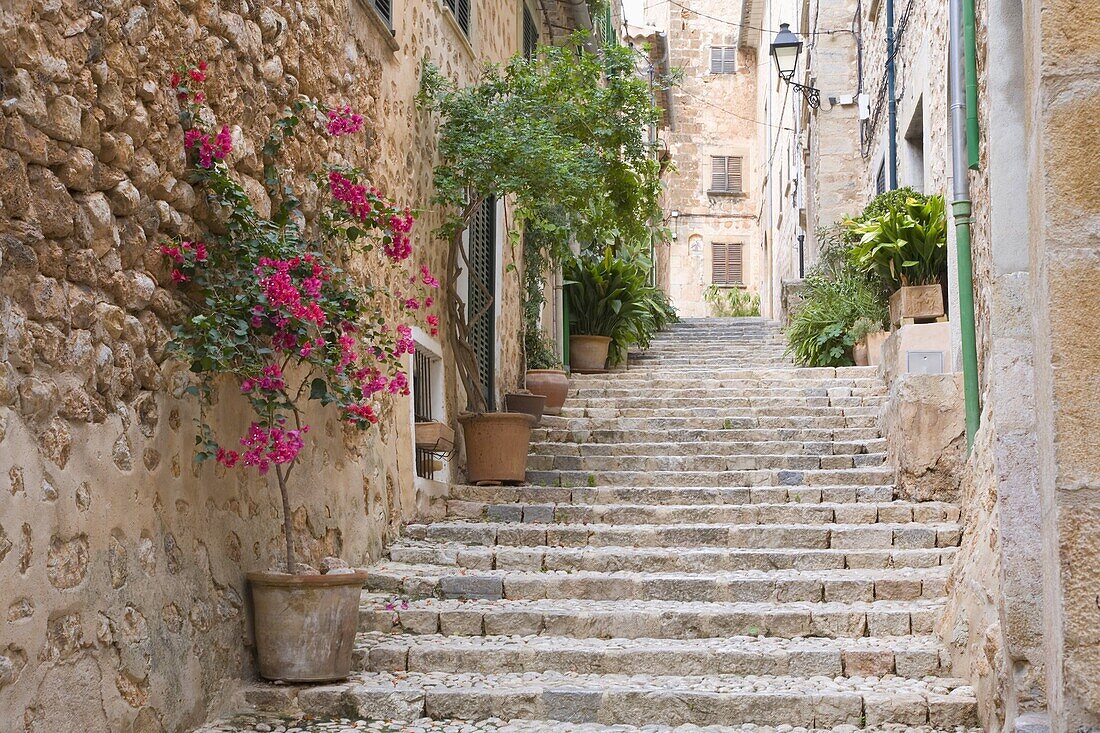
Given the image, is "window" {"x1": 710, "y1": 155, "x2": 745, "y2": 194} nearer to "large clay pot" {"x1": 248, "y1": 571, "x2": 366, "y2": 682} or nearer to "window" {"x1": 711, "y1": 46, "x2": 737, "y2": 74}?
"window" {"x1": 711, "y1": 46, "x2": 737, "y2": 74}

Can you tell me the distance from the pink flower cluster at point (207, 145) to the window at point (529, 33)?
7.37 metres

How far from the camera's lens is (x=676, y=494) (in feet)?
27.5

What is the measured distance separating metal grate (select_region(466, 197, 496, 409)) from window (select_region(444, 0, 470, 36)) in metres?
1.31

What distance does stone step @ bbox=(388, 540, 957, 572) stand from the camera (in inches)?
276

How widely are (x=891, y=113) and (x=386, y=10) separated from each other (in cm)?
619

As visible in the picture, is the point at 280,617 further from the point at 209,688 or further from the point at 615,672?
the point at 615,672

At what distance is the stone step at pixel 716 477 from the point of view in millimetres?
8531

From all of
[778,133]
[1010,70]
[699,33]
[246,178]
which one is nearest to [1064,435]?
[1010,70]

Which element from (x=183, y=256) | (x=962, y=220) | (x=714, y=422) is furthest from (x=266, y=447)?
(x=714, y=422)

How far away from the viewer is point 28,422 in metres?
3.79

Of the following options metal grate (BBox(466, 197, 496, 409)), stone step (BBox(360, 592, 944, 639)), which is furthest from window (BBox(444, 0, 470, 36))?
stone step (BBox(360, 592, 944, 639))

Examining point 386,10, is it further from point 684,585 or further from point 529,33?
point 529,33

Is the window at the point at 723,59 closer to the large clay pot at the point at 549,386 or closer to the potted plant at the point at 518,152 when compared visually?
the large clay pot at the point at 549,386

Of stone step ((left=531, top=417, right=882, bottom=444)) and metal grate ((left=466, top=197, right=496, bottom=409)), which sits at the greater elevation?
metal grate ((left=466, top=197, right=496, bottom=409))
